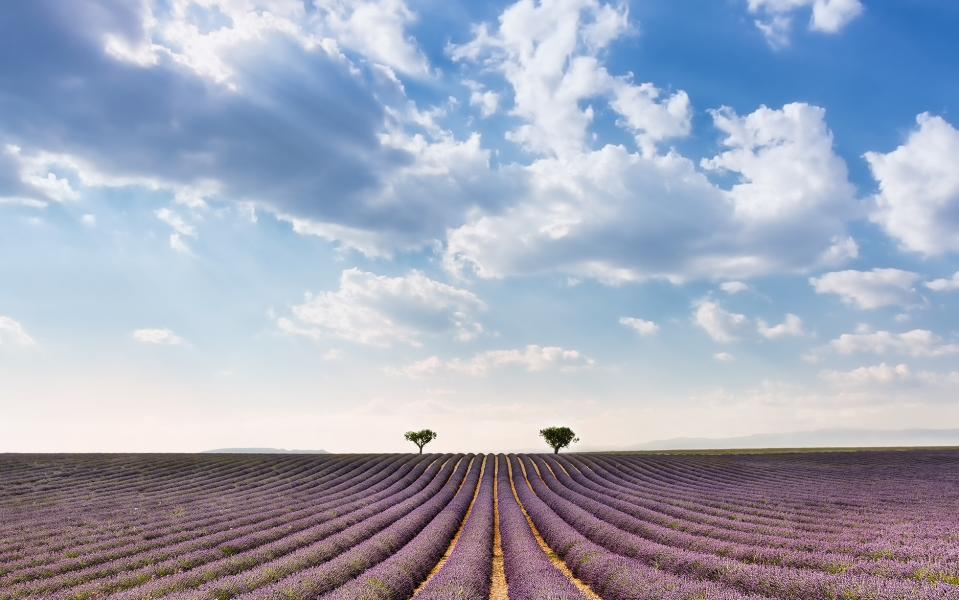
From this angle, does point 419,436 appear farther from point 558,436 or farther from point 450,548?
point 450,548

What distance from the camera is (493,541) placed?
1348cm

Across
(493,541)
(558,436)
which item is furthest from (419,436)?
(493,541)

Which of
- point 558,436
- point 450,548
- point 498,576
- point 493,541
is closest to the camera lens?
point 498,576

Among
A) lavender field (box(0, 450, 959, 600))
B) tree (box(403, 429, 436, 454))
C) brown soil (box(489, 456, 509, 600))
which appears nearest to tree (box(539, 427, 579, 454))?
tree (box(403, 429, 436, 454))

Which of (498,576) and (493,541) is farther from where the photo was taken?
(493,541)

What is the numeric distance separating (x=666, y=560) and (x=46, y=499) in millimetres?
24619

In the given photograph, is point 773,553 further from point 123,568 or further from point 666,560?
point 123,568

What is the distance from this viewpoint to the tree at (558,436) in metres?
63.0

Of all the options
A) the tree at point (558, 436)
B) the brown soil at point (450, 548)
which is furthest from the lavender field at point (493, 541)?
the tree at point (558, 436)

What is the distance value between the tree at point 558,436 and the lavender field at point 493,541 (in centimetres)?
3623

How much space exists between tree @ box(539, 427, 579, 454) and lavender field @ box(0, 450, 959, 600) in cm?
3623

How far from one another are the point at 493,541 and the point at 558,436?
2019 inches

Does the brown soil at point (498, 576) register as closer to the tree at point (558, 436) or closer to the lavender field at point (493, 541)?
the lavender field at point (493, 541)

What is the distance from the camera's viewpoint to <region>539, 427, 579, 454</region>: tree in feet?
207
